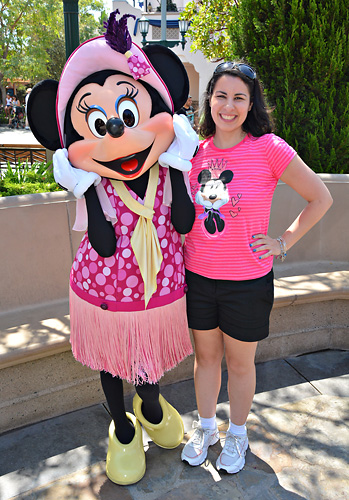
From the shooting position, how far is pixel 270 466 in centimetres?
239

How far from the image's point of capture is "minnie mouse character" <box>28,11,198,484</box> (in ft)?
6.37

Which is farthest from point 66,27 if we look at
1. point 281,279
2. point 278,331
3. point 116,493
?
point 116,493

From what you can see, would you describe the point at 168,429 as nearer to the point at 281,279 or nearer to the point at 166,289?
the point at 166,289

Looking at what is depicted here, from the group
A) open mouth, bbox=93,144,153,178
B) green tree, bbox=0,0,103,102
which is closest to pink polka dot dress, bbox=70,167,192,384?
open mouth, bbox=93,144,153,178

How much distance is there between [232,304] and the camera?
2115mm

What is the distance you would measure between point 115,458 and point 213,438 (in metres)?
0.53

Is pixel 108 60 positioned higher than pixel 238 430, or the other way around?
pixel 108 60

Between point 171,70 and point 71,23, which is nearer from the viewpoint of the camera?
point 171,70

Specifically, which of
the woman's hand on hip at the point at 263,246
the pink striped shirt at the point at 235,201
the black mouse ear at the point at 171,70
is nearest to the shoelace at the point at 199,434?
the pink striped shirt at the point at 235,201

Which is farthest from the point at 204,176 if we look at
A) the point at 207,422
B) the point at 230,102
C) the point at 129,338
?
the point at 207,422

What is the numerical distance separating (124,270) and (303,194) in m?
0.86

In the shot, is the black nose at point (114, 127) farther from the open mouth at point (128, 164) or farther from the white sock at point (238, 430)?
the white sock at point (238, 430)

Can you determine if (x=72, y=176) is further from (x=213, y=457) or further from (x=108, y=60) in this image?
(x=213, y=457)

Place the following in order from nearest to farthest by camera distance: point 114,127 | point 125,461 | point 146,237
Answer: point 114,127
point 146,237
point 125,461
